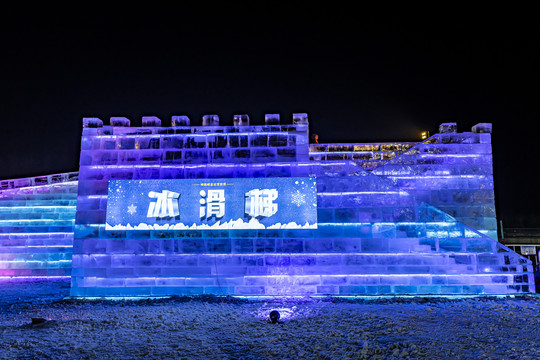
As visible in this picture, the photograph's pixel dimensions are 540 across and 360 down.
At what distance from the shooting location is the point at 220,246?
28.6ft

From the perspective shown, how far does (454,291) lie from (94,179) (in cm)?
914

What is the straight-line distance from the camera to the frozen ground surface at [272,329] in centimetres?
514

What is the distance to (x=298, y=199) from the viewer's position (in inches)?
343

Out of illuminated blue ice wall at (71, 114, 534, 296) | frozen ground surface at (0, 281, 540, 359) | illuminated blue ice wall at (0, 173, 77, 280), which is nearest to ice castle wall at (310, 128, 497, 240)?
illuminated blue ice wall at (71, 114, 534, 296)

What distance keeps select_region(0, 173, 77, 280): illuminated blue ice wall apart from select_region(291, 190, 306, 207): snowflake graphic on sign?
9.69 meters

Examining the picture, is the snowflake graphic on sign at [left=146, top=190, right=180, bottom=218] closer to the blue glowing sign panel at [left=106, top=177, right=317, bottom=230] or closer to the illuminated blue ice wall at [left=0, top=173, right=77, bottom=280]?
the blue glowing sign panel at [left=106, top=177, right=317, bottom=230]

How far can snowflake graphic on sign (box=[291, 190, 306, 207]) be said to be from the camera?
8695 millimetres

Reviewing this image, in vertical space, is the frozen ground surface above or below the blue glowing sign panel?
below

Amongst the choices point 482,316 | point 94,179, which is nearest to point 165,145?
point 94,179

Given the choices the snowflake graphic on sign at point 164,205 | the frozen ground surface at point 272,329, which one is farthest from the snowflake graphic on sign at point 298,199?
the snowflake graphic on sign at point 164,205

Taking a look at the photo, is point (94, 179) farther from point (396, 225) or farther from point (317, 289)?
point (396, 225)

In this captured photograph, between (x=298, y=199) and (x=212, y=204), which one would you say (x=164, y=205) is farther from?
(x=298, y=199)

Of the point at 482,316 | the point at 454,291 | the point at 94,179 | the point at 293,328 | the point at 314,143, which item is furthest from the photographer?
the point at 314,143

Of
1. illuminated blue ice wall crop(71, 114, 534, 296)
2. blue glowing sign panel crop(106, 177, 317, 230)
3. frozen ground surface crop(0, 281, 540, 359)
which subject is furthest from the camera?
blue glowing sign panel crop(106, 177, 317, 230)
